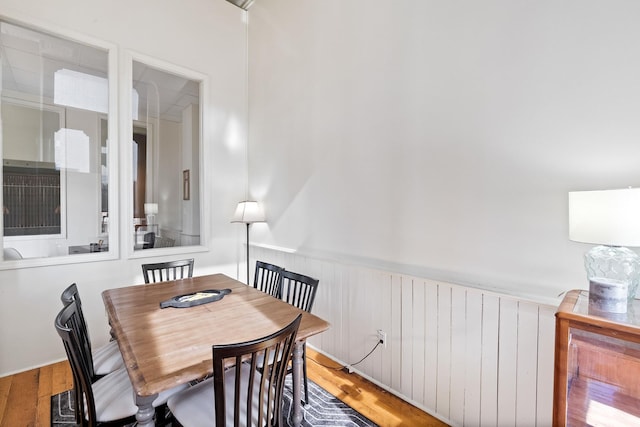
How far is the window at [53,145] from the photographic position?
2.50m

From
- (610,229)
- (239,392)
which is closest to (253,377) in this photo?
(239,392)

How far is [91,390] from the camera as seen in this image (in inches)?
49.7

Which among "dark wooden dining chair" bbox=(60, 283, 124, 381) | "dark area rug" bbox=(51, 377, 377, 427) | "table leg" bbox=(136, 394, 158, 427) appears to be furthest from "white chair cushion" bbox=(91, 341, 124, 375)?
"table leg" bbox=(136, 394, 158, 427)

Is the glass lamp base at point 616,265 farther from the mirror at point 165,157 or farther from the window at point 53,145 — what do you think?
the window at point 53,145

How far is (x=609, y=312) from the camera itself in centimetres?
107

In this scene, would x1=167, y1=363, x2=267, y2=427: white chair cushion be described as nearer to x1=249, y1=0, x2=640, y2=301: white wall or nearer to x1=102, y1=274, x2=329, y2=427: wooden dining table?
x1=102, y1=274, x2=329, y2=427: wooden dining table

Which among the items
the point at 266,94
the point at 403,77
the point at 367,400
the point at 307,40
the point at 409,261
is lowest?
the point at 367,400

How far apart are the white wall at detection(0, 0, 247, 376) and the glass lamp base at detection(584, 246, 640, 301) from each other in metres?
3.34

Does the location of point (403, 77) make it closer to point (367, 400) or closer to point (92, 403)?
point (367, 400)

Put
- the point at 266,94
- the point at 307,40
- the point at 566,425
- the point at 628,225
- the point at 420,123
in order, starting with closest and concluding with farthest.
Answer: the point at 628,225 → the point at 566,425 → the point at 420,123 → the point at 307,40 → the point at 266,94

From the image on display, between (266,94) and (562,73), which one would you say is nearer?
(562,73)

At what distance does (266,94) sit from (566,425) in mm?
3559

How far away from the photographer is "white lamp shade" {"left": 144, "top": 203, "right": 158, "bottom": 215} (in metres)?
3.18

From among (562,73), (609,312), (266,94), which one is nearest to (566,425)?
(609,312)
